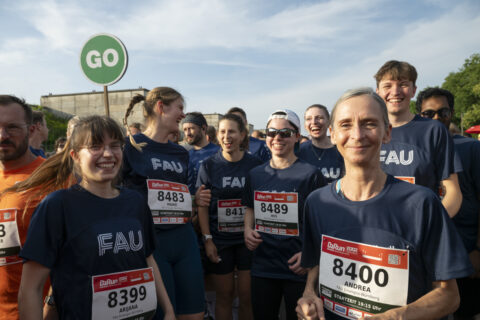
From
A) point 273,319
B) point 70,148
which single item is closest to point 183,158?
point 70,148

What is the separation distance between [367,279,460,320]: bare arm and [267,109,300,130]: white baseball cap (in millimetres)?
2164

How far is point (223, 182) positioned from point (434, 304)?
272 cm

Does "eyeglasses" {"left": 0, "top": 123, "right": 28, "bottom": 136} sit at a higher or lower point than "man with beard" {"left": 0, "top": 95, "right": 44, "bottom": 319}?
higher

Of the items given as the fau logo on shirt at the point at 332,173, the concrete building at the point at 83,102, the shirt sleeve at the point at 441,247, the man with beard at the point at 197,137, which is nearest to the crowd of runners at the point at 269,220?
the shirt sleeve at the point at 441,247

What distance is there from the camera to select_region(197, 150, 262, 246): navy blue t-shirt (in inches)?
157

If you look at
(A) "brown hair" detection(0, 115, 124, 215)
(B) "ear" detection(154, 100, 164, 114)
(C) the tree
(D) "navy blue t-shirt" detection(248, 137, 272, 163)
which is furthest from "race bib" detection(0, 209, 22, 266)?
(C) the tree

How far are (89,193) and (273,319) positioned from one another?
2.03 metres

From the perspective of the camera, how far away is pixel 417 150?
2713 mm

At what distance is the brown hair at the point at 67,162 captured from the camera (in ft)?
6.88

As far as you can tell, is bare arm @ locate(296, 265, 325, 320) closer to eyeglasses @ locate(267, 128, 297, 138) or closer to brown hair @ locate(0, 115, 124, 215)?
brown hair @ locate(0, 115, 124, 215)

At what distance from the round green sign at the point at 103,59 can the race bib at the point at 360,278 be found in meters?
3.45

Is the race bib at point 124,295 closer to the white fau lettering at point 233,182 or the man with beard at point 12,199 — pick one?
the man with beard at point 12,199

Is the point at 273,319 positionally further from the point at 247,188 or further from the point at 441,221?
the point at 441,221

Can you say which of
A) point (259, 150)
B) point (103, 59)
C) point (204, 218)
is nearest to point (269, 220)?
point (204, 218)
